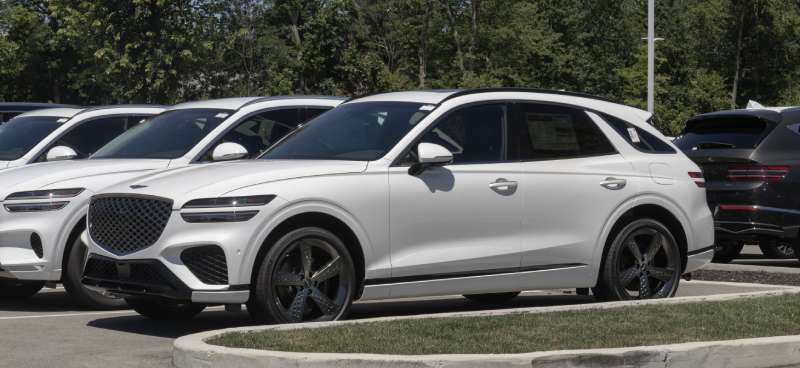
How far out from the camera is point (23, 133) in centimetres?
Answer: 1538

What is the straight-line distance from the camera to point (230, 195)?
9398 millimetres

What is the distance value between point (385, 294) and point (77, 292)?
10.5ft

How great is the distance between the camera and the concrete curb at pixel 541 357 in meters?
7.85

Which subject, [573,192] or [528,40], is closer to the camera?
[573,192]

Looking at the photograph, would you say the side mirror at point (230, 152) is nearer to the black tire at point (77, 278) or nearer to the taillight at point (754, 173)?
the black tire at point (77, 278)

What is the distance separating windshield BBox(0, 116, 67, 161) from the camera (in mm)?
14984

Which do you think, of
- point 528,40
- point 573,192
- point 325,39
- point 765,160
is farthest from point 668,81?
point 573,192

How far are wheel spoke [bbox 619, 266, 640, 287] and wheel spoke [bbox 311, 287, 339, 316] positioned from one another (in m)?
2.75

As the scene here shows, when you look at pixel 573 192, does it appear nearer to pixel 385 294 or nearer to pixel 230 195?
pixel 385 294

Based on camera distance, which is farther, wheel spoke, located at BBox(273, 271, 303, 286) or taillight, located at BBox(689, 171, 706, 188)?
taillight, located at BBox(689, 171, 706, 188)

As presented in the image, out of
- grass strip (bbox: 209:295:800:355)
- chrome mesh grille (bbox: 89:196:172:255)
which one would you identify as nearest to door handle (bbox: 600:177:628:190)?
grass strip (bbox: 209:295:800:355)

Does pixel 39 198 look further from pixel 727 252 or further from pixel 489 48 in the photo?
pixel 489 48

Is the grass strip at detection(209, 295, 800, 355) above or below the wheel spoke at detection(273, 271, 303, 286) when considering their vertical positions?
below

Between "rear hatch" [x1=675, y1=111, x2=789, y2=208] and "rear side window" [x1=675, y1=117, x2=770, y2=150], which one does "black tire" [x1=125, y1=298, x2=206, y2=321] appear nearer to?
"rear hatch" [x1=675, y1=111, x2=789, y2=208]
